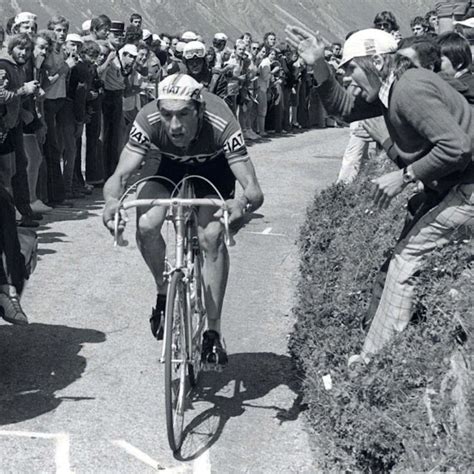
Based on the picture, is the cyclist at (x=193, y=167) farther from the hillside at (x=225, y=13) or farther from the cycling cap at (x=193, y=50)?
the hillside at (x=225, y=13)

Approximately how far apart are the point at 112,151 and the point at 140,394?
9.37 metres

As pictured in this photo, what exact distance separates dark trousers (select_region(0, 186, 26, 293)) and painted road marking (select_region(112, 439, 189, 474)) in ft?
5.36

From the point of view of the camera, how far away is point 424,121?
6078 mm

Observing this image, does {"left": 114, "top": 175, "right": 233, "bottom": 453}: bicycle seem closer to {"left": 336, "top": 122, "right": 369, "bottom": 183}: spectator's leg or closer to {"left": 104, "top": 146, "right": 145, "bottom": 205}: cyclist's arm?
{"left": 104, "top": 146, "right": 145, "bottom": 205}: cyclist's arm

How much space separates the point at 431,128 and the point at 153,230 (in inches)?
75.1

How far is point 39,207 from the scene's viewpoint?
1337 cm

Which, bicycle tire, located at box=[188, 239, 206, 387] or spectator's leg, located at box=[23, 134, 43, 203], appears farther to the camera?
spectator's leg, located at box=[23, 134, 43, 203]

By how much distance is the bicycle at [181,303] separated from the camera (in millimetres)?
6141

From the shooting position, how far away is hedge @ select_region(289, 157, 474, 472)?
5.46m

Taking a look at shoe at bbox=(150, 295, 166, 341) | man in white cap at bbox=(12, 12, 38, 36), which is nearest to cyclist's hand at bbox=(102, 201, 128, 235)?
shoe at bbox=(150, 295, 166, 341)

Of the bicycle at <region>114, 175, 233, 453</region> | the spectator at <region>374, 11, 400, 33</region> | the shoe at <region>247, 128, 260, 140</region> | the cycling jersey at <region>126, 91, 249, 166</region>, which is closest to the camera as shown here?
the bicycle at <region>114, 175, 233, 453</region>

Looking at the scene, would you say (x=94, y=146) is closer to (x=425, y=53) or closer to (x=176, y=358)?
(x=425, y=53)

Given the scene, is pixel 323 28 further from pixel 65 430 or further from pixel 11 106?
pixel 65 430

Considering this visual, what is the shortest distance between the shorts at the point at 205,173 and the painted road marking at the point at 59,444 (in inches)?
69.0
